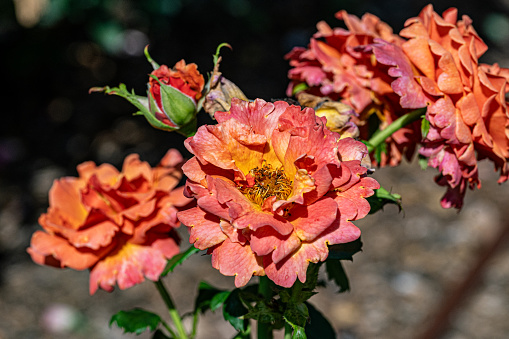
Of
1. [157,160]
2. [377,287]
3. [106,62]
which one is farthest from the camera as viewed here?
[106,62]

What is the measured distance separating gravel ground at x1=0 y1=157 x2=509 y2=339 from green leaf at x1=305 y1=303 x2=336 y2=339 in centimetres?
98

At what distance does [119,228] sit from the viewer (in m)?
0.66

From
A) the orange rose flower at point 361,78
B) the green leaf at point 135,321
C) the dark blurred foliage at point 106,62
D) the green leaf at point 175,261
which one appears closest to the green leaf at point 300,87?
the orange rose flower at point 361,78

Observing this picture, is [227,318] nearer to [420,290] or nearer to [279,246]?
[279,246]

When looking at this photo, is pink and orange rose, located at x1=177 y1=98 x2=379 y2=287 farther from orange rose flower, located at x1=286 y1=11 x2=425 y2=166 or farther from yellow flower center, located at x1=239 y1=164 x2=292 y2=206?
orange rose flower, located at x1=286 y1=11 x2=425 y2=166

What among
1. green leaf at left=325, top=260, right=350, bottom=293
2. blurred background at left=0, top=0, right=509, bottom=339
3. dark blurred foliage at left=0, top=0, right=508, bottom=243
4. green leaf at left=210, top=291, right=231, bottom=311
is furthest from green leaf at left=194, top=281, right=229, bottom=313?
dark blurred foliage at left=0, top=0, right=508, bottom=243

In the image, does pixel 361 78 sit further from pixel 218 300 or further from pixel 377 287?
pixel 377 287

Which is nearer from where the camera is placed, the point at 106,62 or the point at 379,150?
the point at 379,150

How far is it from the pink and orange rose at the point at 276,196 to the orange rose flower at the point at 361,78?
139 mm

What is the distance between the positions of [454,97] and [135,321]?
0.47m

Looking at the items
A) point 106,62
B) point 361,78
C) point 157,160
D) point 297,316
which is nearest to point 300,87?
point 361,78

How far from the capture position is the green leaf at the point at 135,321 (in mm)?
680

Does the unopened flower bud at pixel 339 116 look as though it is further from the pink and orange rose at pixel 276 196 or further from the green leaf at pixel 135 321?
the green leaf at pixel 135 321

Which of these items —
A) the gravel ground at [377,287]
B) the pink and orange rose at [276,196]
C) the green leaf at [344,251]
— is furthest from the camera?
the gravel ground at [377,287]
